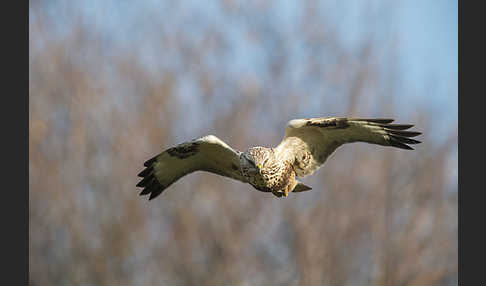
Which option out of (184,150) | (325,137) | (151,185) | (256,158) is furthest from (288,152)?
(151,185)

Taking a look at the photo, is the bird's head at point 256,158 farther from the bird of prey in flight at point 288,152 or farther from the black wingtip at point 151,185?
the black wingtip at point 151,185

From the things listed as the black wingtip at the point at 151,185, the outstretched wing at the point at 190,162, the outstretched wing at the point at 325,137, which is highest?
the outstretched wing at the point at 325,137

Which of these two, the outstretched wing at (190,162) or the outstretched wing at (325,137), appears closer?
the outstretched wing at (325,137)

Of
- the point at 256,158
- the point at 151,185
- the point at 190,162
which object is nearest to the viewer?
the point at 256,158

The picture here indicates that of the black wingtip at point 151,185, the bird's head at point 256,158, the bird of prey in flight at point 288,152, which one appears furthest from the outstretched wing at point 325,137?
the black wingtip at point 151,185

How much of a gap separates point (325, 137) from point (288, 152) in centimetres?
34

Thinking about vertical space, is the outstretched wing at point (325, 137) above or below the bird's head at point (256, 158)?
above

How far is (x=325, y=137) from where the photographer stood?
593cm

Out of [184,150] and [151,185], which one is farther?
[151,185]

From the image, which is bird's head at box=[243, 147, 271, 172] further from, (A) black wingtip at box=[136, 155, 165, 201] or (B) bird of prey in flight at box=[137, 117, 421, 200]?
(A) black wingtip at box=[136, 155, 165, 201]

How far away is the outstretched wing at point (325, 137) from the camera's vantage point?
567 cm

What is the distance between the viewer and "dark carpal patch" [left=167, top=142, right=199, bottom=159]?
19.5ft

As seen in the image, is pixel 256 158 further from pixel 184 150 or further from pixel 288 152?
pixel 184 150

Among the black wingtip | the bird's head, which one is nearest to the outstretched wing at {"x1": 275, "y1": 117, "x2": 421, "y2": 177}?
the bird's head
